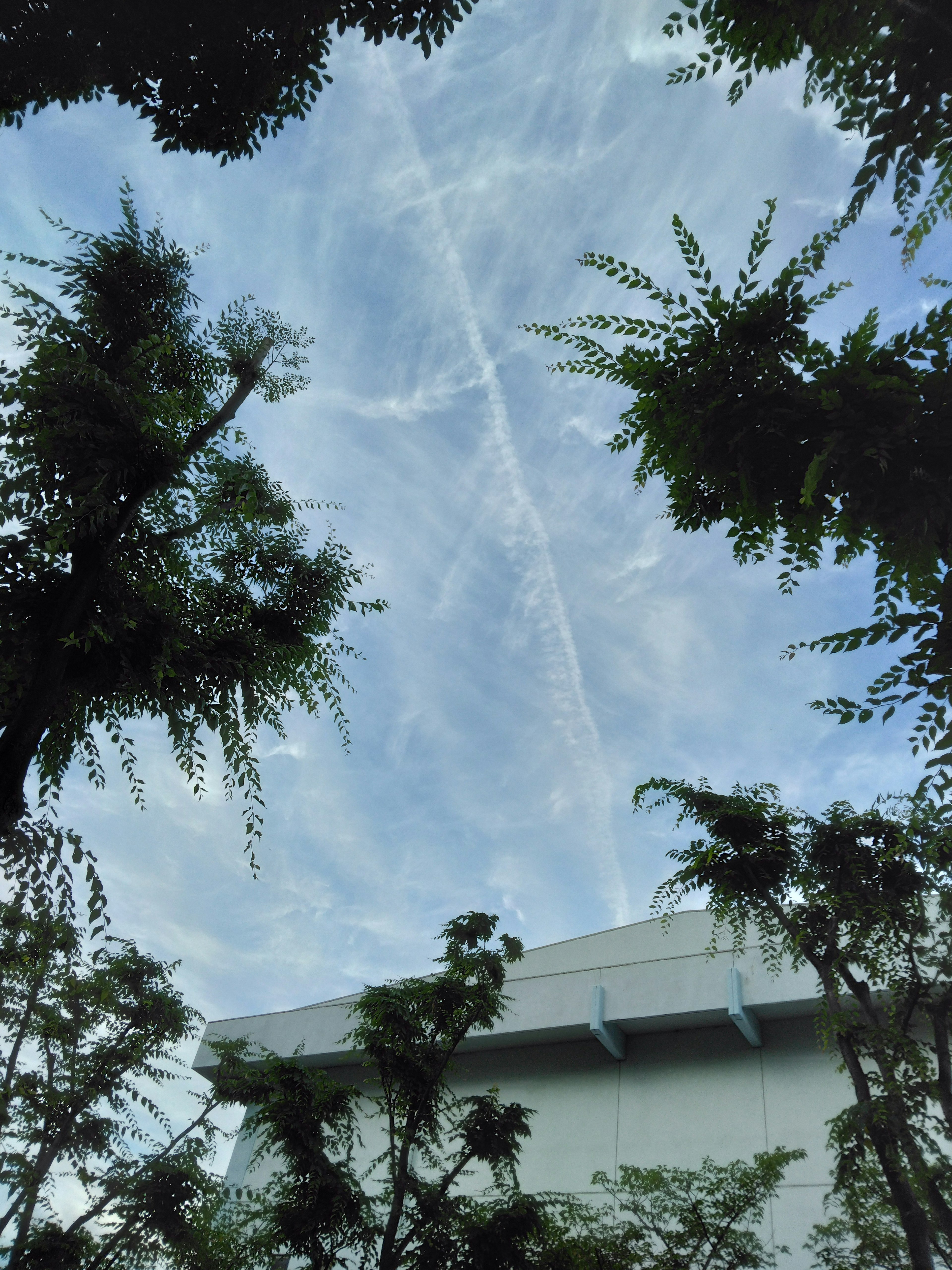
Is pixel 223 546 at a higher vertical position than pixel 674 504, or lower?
higher

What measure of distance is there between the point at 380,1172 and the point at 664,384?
1609 centimetres

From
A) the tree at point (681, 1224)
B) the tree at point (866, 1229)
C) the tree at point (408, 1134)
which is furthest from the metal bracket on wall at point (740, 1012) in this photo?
the tree at point (408, 1134)

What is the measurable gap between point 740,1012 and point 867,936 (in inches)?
217

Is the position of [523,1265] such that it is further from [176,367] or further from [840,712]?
[176,367]

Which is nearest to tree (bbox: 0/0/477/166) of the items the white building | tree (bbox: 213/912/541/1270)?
tree (bbox: 213/912/541/1270)

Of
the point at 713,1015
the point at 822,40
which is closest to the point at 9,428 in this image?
the point at 822,40

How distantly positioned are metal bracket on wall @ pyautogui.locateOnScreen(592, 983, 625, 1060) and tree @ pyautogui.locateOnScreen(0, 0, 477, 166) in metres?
13.3

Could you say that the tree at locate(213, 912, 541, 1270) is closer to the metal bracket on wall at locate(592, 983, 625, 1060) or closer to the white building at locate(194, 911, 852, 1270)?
the white building at locate(194, 911, 852, 1270)

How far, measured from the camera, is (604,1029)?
14.0 m

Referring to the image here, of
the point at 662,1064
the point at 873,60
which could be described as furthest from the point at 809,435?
the point at 662,1064

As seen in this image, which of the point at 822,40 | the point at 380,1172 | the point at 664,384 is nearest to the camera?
the point at 822,40

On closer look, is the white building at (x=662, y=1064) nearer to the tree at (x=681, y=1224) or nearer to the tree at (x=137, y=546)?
the tree at (x=681, y=1224)

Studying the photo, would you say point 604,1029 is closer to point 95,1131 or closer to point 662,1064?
point 662,1064

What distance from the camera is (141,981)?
40.0ft
